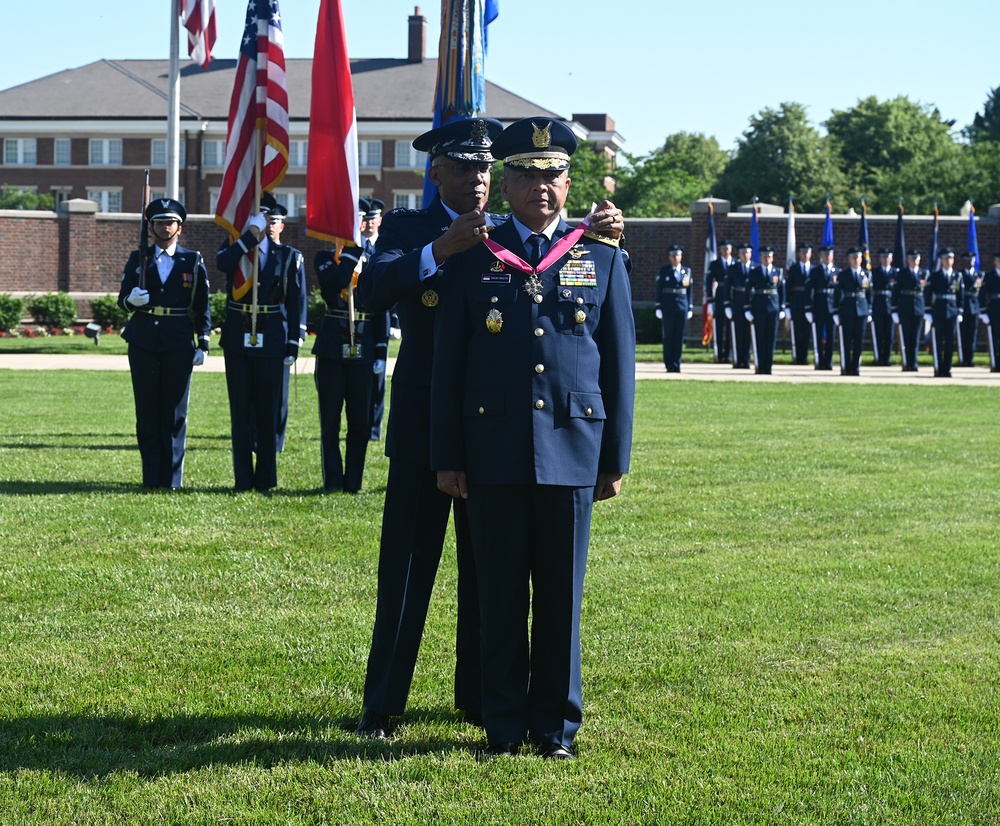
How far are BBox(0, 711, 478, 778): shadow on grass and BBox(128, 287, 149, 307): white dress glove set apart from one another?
5878 mm

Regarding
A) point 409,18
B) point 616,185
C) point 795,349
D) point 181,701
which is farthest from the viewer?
point 409,18

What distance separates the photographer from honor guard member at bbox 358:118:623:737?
4.82m

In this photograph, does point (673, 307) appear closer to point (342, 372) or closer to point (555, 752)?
point (342, 372)

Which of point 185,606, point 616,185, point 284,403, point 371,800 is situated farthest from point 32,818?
point 616,185

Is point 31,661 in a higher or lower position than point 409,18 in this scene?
lower

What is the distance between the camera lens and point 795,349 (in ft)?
94.0

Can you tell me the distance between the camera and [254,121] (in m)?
10.5

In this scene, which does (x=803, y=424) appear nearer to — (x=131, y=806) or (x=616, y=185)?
(x=131, y=806)

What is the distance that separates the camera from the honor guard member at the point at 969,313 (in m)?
26.9

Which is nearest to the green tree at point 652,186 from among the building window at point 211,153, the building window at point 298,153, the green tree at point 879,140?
the green tree at point 879,140

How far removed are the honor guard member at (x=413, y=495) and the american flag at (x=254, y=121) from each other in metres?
5.61

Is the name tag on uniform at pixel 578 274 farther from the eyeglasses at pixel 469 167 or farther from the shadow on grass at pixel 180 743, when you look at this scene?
Answer: the shadow on grass at pixel 180 743

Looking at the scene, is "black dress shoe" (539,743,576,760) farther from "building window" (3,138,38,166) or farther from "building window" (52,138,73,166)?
"building window" (3,138,38,166)

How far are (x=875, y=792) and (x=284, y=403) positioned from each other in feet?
28.1
